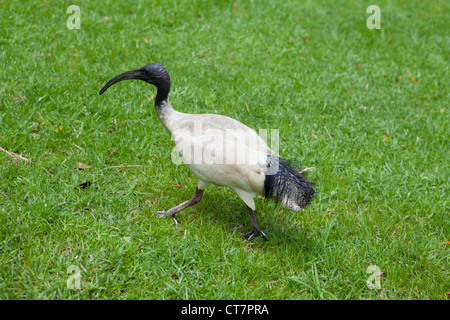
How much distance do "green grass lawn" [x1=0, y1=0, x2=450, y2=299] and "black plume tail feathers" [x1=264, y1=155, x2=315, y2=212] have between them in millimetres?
485

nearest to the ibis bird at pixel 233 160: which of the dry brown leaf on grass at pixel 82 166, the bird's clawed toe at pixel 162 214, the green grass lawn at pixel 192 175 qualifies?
the bird's clawed toe at pixel 162 214

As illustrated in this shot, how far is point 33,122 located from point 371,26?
752 cm

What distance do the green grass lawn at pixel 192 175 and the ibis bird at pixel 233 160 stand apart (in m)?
0.54

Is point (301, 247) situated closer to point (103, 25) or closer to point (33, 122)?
point (33, 122)

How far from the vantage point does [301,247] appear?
3869 millimetres

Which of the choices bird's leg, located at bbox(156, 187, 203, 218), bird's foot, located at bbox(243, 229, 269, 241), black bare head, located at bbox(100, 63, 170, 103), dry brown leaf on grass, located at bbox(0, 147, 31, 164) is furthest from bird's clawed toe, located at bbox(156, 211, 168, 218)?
dry brown leaf on grass, located at bbox(0, 147, 31, 164)

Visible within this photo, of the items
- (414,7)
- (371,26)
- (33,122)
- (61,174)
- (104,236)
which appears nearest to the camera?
(104,236)

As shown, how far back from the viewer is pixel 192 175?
4.66 metres

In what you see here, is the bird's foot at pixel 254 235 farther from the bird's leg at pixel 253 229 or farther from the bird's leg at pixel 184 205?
the bird's leg at pixel 184 205

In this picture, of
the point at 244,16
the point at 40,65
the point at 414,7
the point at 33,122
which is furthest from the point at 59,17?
the point at 414,7

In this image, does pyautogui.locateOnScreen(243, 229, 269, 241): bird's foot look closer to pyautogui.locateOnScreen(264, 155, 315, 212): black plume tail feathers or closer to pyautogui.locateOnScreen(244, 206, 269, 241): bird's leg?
pyautogui.locateOnScreen(244, 206, 269, 241): bird's leg

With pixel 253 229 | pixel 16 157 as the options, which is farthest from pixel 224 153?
pixel 16 157

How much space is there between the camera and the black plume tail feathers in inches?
141

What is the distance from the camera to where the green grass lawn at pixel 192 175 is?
3486 mm
